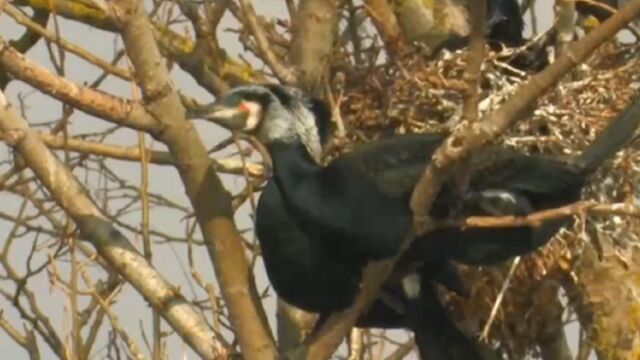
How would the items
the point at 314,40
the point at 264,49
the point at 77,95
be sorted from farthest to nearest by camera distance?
the point at 314,40, the point at 264,49, the point at 77,95

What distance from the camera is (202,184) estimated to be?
397cm

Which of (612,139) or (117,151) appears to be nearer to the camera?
(612,139)

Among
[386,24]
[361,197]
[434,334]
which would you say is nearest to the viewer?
[361,197]

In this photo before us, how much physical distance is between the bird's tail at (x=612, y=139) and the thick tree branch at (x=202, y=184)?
75cm

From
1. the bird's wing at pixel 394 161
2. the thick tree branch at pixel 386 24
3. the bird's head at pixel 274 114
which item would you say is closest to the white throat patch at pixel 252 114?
the bird's head at pixel 274 114

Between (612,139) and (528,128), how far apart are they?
0.54m

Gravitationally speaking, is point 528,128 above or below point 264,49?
below

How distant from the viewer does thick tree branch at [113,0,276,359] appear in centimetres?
390

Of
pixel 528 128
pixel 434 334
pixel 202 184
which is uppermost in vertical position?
pixel 528 128

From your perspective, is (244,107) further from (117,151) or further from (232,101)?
(117,151)

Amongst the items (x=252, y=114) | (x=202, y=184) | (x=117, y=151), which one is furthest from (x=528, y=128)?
(x=117, y=151)

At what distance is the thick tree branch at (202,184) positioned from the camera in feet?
12.8

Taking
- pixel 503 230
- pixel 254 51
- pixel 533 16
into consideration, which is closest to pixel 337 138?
pixel 254 51

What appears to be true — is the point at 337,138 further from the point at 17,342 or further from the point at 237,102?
the point at 17,342
